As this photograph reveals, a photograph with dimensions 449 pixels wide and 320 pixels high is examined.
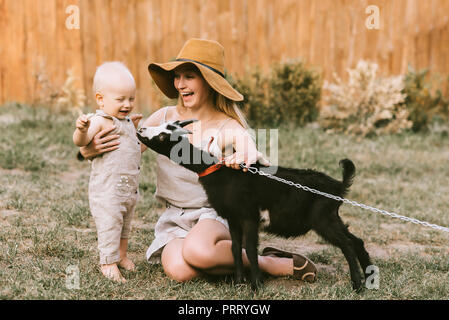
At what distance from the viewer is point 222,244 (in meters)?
3.20

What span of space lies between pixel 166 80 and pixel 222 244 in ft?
4.40

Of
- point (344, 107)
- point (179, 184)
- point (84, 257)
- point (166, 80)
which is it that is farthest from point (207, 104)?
point (344, 107)

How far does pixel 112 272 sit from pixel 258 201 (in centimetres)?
103

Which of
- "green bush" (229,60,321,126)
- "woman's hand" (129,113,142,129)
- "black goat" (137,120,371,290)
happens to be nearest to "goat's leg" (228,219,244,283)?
"black goat" (137,120,371,290)

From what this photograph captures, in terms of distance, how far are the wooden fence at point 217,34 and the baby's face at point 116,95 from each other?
5.73 m

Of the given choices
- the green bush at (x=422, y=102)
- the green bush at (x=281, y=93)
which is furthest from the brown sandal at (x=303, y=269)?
the green bush at (x=422, y=102)

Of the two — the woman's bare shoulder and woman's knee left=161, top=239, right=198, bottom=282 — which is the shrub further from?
woman's knee left=161, top=239, right=198, bottom=282

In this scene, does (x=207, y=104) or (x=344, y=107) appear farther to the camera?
(x=344, y=107)

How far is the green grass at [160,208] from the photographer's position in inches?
119

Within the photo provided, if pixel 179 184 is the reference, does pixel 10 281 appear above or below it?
below

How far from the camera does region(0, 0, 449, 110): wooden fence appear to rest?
8.58 m

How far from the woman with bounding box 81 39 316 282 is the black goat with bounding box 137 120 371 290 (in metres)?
0.16
